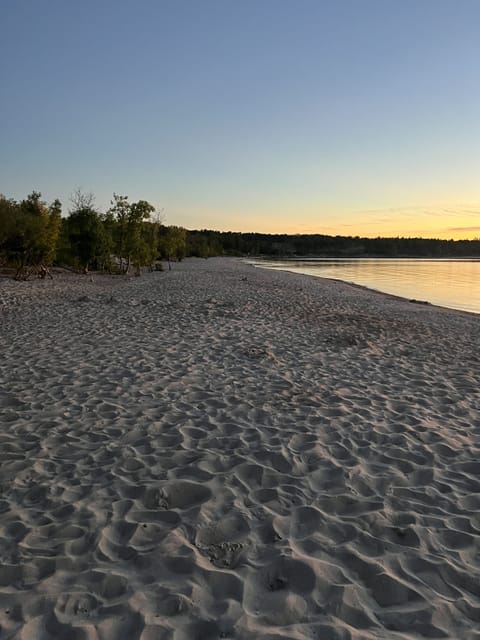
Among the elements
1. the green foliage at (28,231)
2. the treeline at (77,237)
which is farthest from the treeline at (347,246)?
the green foliage at (28,231)

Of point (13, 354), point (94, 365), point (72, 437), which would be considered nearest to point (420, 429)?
point (72, 437)

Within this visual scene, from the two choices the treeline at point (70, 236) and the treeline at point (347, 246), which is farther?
the treeline at point (347, 246)

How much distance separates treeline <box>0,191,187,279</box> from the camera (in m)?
27.1

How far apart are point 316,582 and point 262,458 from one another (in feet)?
6.19

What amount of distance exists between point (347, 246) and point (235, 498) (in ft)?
600

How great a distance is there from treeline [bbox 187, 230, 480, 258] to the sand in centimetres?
14984

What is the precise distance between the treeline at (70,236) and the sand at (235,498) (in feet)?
67.4

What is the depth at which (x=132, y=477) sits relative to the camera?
4.50 meters

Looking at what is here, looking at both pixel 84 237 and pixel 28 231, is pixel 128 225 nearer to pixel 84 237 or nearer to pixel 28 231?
pixel 84 237

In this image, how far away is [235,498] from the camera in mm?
4152

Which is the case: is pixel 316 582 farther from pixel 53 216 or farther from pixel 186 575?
pixel 53 216

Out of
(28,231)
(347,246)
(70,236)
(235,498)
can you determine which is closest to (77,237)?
(70,236)

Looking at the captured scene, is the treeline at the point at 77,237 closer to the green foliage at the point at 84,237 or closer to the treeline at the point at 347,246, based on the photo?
the green foliage at the point at 84,237

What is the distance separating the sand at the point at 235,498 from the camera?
2.84 metres
